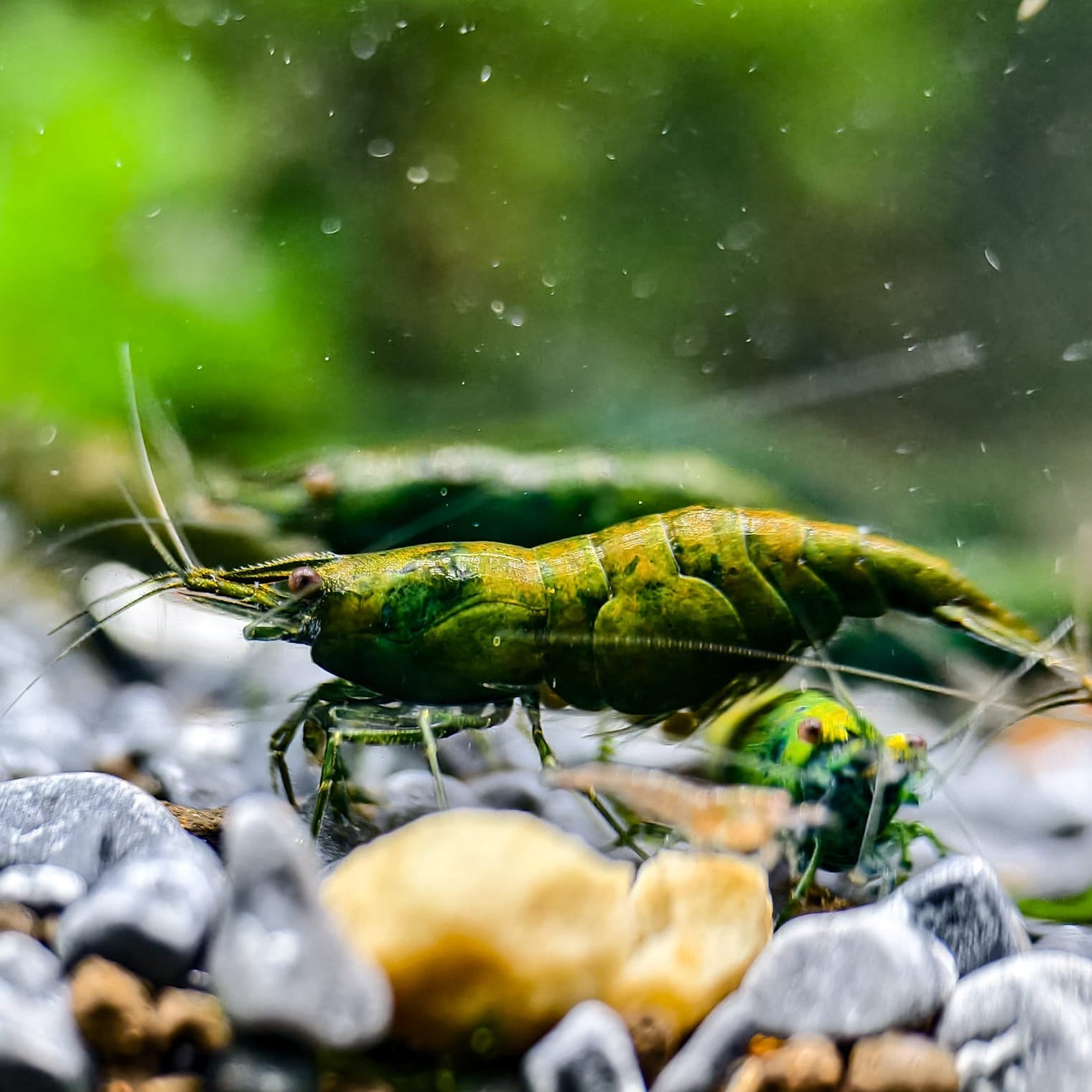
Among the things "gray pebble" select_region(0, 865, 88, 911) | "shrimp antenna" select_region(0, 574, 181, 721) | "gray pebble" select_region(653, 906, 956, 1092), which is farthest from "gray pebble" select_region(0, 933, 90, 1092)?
"shrimp antenna" select_region(0, 574, 181, 721)

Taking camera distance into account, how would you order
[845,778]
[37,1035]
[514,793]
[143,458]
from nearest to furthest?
[37,1035] → [845,778] → [514,793] → [143,458]

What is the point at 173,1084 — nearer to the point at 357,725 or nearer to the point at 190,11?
the point at 357,725

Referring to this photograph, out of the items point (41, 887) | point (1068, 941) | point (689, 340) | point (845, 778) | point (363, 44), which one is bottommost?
point (1068, 941)

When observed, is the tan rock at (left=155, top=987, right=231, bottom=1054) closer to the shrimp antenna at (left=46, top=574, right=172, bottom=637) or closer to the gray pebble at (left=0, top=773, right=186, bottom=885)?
the gray pebble at (left=0, top=773, right=186, bottom=885)

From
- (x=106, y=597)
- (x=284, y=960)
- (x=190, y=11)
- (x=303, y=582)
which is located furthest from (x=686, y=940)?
(x=190, y=11)

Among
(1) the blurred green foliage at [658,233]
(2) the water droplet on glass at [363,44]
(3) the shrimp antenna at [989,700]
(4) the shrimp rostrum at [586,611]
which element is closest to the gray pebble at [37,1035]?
(4) the shrimp rostrum at [586,611]

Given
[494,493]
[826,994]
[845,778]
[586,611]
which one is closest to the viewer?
[826,994]

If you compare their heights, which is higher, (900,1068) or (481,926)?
(481,926)

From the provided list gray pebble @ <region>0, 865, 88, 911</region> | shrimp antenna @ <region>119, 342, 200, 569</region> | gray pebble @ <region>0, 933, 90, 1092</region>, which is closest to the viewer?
gray pebble @ <region>0, 933, 90, 1092</region>
